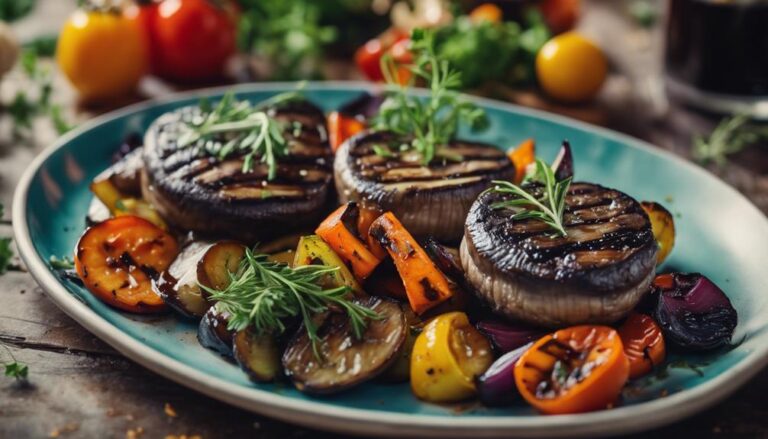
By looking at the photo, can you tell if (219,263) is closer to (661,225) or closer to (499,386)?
(499,386)

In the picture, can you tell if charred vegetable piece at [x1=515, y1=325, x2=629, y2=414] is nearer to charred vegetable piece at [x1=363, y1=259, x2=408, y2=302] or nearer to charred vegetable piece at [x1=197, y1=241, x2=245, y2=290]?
charred vegetable piece at [x1=363, y1=259, x2=408, y2=302]

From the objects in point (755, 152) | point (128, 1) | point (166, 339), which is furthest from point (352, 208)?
point (128, 1)

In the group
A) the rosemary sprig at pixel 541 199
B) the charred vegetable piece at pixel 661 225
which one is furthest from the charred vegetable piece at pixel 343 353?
the charred vegetable piece at pixel 661 225

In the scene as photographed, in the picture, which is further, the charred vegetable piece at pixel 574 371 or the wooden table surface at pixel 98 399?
the wooden table surface at pixel 98 399

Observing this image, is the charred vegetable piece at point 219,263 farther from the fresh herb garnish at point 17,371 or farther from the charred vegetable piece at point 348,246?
the fresh herb garnish at point 17,371

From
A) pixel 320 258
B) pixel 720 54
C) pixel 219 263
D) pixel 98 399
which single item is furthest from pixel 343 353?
pixel 720 54

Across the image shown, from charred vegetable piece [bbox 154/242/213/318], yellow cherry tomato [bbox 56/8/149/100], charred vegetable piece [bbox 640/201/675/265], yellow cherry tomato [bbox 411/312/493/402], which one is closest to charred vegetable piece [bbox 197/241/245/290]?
charred vegetable piece [bbox 154/242/213/318]
